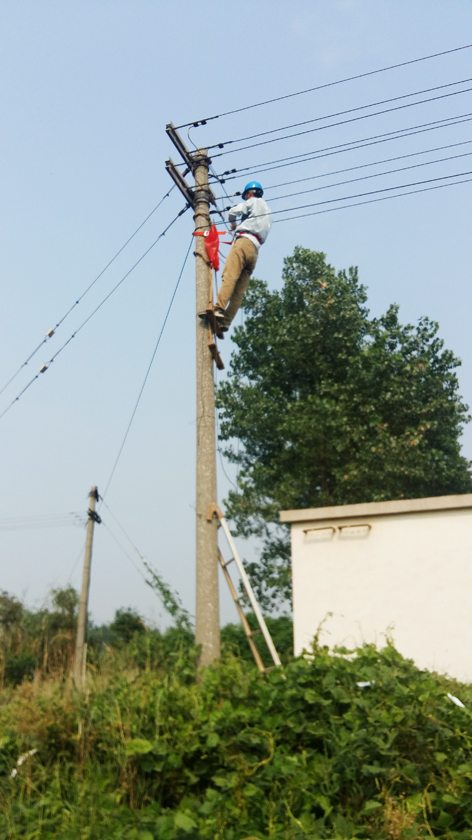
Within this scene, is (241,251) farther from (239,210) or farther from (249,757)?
(249,757)

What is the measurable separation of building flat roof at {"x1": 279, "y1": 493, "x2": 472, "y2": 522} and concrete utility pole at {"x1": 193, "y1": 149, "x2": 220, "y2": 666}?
2.09 meters

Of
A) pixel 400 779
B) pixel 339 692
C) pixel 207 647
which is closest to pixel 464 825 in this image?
pixel 400 779

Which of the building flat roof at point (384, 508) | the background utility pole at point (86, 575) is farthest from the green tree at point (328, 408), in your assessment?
the building flat roof at point (384, 508)

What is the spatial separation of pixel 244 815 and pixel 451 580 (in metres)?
Result: 4.91

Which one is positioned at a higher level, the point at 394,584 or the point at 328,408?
the point at 328,408

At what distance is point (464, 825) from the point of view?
4.34 m

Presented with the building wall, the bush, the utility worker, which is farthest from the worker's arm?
the bush

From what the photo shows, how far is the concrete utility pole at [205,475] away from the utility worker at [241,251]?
0.77ft

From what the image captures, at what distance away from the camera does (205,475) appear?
25.2ft

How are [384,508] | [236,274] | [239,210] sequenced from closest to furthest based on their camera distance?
[236,274] → [384,508] → [239,210]

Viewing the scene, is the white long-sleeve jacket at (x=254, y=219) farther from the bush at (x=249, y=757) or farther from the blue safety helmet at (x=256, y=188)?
the bush at (x=249, y=757)

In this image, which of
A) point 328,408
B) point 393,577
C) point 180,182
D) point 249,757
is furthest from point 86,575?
point 249,757

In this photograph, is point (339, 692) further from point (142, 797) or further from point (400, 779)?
point (142, 797)

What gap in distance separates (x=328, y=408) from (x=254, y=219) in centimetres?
1003
